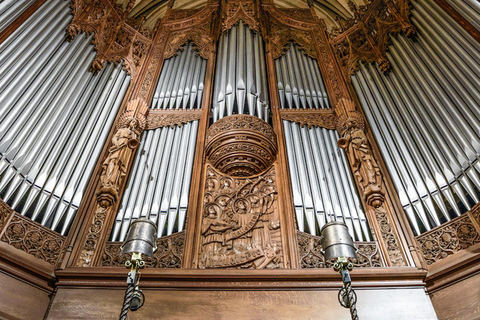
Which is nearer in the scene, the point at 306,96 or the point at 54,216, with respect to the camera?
the point at 54,216

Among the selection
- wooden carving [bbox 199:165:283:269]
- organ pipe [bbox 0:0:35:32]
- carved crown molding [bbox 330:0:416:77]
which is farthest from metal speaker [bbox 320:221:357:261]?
organ pipe [bbox 0:0:35:32]

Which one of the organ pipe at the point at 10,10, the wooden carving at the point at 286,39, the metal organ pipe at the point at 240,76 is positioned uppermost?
the wooden carving at the point at 286,39

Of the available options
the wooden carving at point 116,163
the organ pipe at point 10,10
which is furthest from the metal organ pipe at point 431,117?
the organ pipe at point 10,10

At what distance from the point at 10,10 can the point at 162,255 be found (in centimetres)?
376

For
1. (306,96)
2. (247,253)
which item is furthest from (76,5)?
(247,253)

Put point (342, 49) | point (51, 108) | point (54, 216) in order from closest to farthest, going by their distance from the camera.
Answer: point (54, 216) → point (51, 108) → point (342, 49)

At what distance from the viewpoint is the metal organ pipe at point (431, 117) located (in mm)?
4758

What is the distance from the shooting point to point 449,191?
186 inches

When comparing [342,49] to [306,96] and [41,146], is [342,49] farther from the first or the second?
[41,146]

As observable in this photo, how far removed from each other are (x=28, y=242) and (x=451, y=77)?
19.3 ft

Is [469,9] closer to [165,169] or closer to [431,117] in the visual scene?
[431,117]

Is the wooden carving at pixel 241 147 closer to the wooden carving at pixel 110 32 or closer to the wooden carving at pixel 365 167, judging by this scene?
the wooden carving at pixel 365 167

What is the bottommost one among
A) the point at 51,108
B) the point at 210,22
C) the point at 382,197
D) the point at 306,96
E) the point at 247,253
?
the point at 247,253

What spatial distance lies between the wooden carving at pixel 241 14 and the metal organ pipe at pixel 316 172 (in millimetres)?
2059
